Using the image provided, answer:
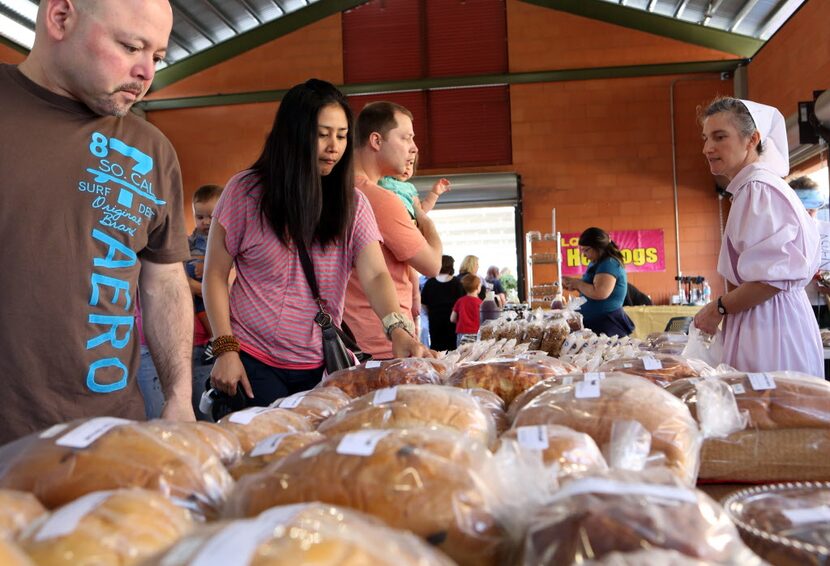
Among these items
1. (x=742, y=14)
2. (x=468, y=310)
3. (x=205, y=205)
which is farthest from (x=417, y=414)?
(x=742, y=14)

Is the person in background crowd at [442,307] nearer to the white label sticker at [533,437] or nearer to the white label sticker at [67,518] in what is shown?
the white label sticker at [533,437]

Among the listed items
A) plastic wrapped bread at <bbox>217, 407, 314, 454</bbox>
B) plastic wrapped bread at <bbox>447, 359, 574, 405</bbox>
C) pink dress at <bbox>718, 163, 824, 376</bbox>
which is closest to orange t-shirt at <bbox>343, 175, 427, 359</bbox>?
plastic wrapped bread at <bbox>447, 359, 574, 405</bbox>

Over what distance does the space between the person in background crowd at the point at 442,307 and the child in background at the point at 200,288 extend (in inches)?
145

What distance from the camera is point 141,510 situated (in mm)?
562

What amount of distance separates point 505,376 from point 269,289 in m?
0.86

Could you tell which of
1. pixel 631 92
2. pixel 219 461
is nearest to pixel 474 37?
pixel 631 92

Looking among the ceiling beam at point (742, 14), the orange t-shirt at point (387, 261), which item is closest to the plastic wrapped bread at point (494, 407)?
the orange t-shirt at point (387, 261)

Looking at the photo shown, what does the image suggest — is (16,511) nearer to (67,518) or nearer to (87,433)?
(67,518)

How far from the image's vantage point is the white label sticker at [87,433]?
0.74 m

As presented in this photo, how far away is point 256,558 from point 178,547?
0.08 metres

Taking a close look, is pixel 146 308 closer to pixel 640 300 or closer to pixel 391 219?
pixel 391 219

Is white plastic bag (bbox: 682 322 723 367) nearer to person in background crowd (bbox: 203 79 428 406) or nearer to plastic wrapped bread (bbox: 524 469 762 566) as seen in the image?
person in background crowd (bbox: 203 79 428 406)

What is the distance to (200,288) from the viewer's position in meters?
3.69

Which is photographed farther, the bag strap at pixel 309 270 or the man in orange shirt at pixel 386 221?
the man in orange shirt at pixel 386 221
